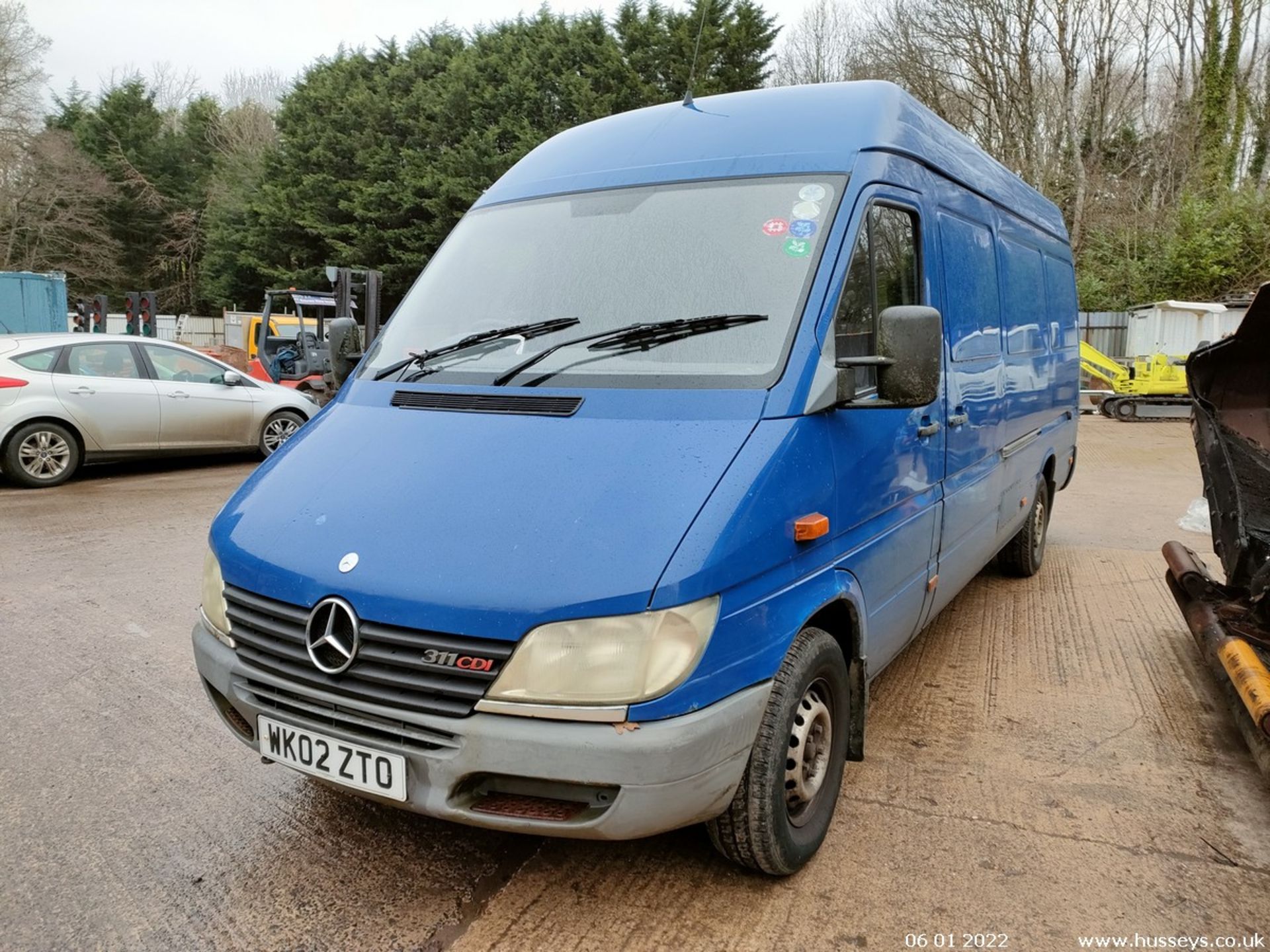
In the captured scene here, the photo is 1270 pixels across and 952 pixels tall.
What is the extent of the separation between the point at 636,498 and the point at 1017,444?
355 cm

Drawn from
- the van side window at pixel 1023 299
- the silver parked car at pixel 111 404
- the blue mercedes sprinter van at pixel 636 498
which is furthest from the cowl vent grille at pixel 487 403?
the silver parked car at pixel 111 404

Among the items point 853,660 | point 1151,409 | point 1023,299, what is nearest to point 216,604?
point 853,660

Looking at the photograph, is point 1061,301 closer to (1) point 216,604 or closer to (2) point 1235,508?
(2) point 1235,508

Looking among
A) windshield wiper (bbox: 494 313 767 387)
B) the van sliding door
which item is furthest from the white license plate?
the van sliding door

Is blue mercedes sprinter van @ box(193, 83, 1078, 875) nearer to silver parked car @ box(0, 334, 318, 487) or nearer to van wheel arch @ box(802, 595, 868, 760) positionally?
van wheel arch @ box(802, 595, 868, 760)

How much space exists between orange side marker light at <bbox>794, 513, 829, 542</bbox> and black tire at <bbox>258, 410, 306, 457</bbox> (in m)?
9.28

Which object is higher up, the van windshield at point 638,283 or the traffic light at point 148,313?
the traffic light at point 148,313

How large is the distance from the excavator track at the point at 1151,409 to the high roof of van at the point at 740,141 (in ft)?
50.8

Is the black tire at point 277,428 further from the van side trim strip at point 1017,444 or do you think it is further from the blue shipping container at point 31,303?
the blue shipping container at point 31,303

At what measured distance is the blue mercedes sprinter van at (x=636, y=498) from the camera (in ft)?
7.49

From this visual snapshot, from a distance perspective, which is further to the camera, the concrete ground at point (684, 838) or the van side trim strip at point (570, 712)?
the concrete ground at point (684, 838)

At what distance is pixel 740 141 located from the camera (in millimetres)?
3459

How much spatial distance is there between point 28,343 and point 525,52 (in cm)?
2769

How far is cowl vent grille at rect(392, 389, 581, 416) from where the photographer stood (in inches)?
113
